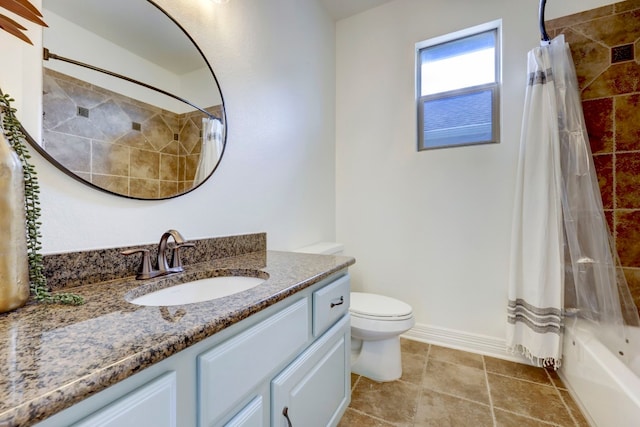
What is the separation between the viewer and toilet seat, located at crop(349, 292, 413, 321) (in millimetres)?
1579

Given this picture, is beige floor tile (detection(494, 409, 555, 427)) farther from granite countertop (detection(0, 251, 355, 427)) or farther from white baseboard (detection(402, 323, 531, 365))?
granite countertop (detection(0, 251, 355, 427))

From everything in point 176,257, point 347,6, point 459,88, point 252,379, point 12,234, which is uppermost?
point 347,6

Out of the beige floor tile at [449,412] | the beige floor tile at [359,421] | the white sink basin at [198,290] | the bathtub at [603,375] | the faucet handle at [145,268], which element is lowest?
the beige floor tile at [359,421]

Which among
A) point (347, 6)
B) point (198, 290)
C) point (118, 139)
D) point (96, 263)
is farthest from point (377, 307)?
point (347, 6)

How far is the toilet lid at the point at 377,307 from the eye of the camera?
1.59 meters

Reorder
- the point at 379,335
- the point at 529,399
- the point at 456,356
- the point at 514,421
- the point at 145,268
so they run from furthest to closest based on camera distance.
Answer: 1. the point at 456,356
2. the point at 379,335
3. the point at 529,399
4. the point at 514,421
5. the point at 145,268

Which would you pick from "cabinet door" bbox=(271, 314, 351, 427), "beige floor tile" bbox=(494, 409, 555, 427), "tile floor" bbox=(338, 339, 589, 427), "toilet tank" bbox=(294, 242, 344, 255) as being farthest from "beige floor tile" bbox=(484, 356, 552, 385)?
"toilet tank" bbox=(294, 242, 344, 255)

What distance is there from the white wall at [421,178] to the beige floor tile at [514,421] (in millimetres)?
632

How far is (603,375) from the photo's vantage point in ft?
3.96

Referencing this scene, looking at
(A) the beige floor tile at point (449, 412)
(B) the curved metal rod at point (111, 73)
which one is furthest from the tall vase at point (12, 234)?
(A) the beige floor tile at point (449, 412)

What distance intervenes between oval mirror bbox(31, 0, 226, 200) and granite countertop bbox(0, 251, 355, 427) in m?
0.41

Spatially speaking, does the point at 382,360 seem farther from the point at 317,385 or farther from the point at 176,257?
the point at 176,257

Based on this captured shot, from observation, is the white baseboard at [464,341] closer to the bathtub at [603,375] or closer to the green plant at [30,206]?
the bathtub at [603,375]

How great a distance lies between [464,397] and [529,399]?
0.34m
